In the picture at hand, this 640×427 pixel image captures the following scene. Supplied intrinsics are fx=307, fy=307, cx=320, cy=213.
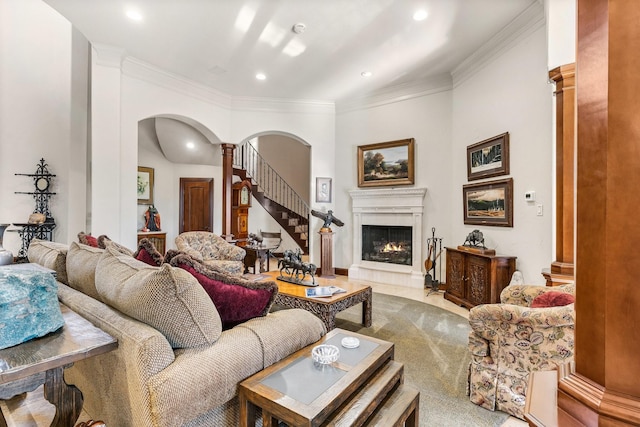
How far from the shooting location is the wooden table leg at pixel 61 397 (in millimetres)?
1160

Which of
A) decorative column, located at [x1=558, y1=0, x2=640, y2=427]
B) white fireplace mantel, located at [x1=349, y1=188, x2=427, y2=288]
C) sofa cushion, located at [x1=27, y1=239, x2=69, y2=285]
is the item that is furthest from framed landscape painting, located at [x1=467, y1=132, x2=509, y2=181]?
sofa cushion, located at [x1=27, y1=239, x2=69, y2=285]

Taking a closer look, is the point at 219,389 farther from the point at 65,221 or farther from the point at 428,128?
the point at 65,221

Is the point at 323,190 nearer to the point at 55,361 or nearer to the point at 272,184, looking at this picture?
the point at 272,184

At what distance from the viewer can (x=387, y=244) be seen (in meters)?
5.60

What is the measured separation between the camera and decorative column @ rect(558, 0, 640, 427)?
1.75 feet

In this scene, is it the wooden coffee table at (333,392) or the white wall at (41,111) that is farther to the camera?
the white wall at (41,111)

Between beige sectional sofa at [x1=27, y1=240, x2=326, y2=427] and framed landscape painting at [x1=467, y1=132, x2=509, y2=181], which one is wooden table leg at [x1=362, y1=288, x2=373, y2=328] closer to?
beige sectional sofa at [x1=27, y1=240, x2=326, y2=427]

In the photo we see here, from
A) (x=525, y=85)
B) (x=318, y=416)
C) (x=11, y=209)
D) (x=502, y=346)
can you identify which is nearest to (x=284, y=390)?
(x=318, y=416)

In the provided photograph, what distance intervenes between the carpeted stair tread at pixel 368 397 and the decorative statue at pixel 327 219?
420 centimetres

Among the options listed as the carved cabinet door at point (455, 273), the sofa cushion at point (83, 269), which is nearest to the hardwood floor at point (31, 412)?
the sofa cushion at point (83, 269)

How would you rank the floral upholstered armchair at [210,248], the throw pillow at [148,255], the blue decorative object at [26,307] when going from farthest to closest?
the floral upholstered armchair at [210,248] → the throw pillow at [148,255] → the blue decorative object at [26,307]

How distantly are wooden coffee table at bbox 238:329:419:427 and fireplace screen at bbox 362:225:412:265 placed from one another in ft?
13.1

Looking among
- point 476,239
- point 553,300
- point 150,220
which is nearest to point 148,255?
point 553,300

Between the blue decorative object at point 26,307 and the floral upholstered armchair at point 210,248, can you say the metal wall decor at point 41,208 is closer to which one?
the floral upholstered armchair at point 210,248
